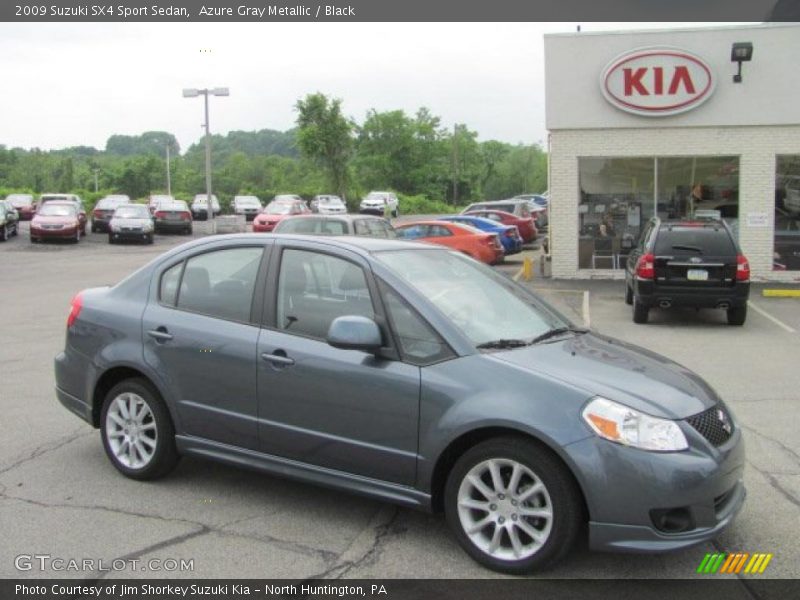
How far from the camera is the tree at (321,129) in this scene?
5659cm

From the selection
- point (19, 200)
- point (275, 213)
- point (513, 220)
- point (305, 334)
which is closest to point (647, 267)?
point (305, 334)

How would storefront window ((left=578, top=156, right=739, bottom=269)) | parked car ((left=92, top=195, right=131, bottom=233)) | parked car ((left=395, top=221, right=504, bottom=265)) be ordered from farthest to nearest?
parked car ((left=92, top=195, right=131, bottom=233)), parked car ((left=395, top=221, right=504, bottom=265)), storefront window ((left=578, top=156, right=739, bottom=269))

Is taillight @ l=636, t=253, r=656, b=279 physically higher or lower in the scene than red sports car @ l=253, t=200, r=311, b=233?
lower

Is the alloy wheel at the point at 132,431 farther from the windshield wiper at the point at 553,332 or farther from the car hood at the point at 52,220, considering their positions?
the car hood at the point at 52,220

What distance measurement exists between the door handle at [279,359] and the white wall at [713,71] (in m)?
15.1

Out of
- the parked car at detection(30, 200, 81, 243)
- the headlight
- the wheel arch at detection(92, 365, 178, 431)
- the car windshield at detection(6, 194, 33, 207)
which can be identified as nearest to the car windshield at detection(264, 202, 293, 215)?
the parked car at detection(30, 200, 81, 243)

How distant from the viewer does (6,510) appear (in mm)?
4797

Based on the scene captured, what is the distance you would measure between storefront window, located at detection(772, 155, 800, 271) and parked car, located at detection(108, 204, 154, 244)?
23.2 metres

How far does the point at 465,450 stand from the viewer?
414 cm

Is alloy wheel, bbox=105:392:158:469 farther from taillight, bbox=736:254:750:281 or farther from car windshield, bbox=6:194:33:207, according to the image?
car windshield, bbox=6:194:33:207

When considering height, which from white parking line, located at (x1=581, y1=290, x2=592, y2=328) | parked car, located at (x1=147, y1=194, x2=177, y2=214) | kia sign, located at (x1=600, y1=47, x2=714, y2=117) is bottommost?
white parking line, located at (x1=581, y1=290, x2=592, y2=328)

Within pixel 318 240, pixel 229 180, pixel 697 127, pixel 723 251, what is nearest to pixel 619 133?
pixel 697 127

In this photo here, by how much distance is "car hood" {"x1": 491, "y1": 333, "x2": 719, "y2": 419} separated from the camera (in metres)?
3.98

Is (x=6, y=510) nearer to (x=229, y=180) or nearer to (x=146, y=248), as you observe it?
(x=146, y=248)
